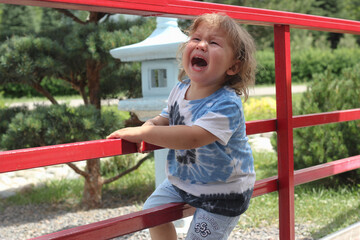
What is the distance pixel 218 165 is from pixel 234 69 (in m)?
0.30

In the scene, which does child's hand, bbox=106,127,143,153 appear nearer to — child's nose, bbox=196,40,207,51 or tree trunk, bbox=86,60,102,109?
child's nose, bbox=196,40,207,51

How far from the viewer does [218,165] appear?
1349 millimetres

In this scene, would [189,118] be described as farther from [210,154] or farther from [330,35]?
[330,35]

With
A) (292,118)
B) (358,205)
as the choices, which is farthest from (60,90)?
(292,118)

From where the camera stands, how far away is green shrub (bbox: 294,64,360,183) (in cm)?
438

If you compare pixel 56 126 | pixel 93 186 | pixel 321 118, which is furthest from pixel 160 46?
pixel 93 186

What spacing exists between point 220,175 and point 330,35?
2935 cm

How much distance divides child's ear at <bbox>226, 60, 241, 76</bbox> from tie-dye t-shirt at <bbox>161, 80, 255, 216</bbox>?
2.2 inches

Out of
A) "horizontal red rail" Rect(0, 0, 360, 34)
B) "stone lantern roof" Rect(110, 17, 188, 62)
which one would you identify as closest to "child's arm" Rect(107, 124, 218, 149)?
"horizontal red rail" Rect(0, 0, 360, 34)

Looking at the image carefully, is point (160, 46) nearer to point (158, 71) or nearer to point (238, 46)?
point (158, 71)

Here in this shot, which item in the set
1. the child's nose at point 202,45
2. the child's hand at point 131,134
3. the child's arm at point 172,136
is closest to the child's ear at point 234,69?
the child's nose at point 202,45

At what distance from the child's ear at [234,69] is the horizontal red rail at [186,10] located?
0.65 feet

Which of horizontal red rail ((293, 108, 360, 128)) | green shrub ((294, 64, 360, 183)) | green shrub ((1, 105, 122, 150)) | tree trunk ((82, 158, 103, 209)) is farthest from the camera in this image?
tree trunk ((82, 158, 103, 209))

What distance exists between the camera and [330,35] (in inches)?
1127
